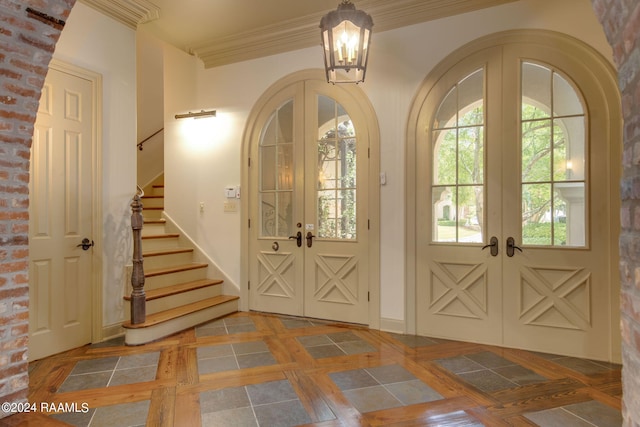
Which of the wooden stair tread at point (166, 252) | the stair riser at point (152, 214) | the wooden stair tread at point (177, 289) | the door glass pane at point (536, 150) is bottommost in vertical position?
the wooden stair tread at point (177, 289)

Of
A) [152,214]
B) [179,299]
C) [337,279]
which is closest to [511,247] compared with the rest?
[337,279]

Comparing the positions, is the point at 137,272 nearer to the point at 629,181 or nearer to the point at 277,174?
the point at 277,174

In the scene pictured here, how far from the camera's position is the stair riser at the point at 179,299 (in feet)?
11.9

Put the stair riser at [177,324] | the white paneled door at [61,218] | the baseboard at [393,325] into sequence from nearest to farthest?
the white paneled door at [61,218]
the stair riser at [177,324]
the baseboard at [393,325]

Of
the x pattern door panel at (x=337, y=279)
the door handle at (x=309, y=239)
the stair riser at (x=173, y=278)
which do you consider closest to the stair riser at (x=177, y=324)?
the stair riser at (x=173, y=278)

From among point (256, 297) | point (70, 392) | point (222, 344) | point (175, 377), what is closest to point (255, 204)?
point (256, 297)

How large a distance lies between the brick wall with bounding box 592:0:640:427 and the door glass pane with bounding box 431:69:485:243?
2.08 meters

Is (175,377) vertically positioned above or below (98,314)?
below

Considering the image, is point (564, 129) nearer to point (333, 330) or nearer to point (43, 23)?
point (333, 330)

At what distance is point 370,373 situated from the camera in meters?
2.72

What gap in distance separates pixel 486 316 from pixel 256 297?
8.21 feet

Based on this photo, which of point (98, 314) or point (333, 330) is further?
point (333, 330)

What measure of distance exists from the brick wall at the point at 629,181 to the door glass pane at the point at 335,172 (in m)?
2.67

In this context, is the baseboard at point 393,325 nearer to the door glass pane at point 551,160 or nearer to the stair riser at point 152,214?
the door glass pane at point 551,160
